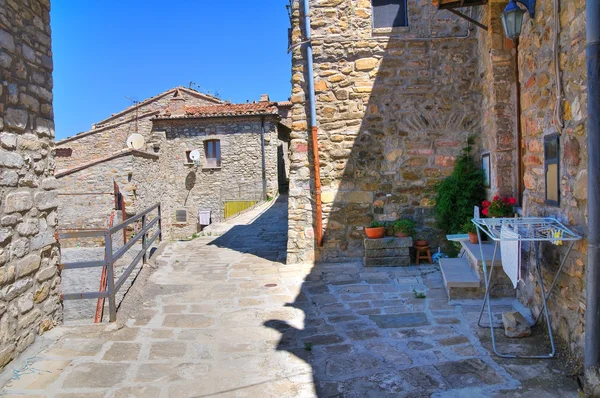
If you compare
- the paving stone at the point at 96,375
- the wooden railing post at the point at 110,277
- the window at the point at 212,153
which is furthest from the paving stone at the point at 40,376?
the window at the point at 212,153

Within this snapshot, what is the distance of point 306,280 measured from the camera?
5586 mm

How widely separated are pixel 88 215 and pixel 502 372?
13.8 meters

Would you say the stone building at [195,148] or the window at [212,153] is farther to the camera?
the window at [212,153]

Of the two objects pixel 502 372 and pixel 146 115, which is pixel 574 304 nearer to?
pixel 502 372

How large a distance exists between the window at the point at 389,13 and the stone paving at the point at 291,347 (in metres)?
3.55

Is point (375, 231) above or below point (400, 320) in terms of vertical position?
above

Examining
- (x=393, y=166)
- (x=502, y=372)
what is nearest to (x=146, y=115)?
(x=393, y=166)

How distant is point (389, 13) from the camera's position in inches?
248

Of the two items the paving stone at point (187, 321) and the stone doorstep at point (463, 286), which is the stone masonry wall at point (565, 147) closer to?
the stone doorstep at point (463, 286)

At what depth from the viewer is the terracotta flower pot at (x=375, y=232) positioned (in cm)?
613

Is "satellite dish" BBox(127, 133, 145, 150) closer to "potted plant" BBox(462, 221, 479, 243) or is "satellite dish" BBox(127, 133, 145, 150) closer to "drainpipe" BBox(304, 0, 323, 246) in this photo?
"drainpipe" BBox(304, 0, 323, 246)

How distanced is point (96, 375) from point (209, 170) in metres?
16.3

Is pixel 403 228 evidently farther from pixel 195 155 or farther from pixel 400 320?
pixel 195 155

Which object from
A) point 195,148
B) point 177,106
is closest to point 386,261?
point 195,148
